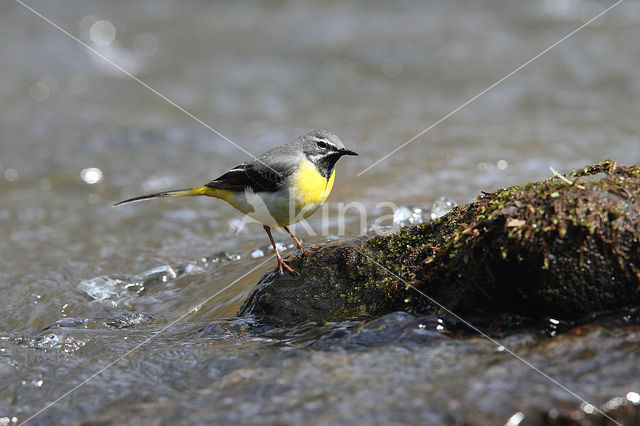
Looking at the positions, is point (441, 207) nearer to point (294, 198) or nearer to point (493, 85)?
point (294, 198)

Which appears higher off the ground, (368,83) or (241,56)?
(241,56)

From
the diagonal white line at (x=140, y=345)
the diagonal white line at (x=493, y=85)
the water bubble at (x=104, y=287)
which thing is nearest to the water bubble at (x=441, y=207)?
the diagonal white line at (x=140, y=345)

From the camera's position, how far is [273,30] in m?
21.2

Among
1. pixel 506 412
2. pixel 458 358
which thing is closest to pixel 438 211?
pixel 458 358

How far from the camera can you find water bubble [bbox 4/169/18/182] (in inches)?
506

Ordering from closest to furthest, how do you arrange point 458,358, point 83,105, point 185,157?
point 458,358 → point 185,157 → point 83,105

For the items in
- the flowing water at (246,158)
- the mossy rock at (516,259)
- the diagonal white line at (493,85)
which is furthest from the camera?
the diagonal white line at (493,85)

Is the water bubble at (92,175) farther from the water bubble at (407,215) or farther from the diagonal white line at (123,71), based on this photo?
the water bubble at (407,215)

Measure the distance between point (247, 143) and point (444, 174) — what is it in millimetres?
5062

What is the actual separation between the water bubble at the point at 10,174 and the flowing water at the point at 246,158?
6 cm

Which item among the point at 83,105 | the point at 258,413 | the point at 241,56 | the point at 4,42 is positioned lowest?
the point at 258,413

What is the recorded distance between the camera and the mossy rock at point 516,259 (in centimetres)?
429

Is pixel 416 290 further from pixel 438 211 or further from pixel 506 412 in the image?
pixel 438 211

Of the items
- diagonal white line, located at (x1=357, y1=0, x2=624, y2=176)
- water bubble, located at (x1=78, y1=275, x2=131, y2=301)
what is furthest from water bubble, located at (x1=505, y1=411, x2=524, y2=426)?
diagonal white line, located at (x1=357, y1=0, x2=624, y2=176)
